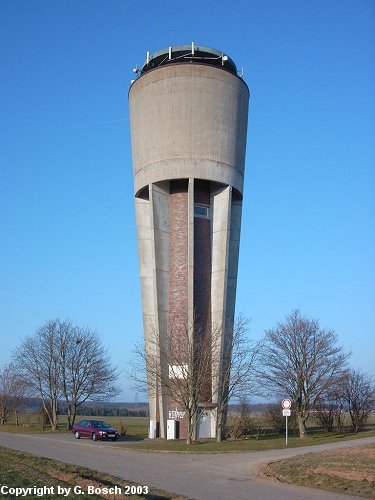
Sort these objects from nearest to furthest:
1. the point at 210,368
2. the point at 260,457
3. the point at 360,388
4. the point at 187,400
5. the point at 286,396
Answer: the point at 260,457 → the point at 187,400 → the point at 210,368 → the point at 286,396 → the point at 360,388

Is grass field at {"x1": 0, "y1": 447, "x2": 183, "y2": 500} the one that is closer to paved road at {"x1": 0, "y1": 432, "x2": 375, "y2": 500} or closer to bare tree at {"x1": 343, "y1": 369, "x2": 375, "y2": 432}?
paved road at {"x1": 0, "y1": 432, "x2": 375, "y2": 500}

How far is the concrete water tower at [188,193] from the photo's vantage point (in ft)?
121

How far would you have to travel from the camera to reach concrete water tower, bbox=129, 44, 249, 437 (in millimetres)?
36938

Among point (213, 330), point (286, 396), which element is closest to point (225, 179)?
point (213, 330)

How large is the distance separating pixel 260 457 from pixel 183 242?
1693 cm

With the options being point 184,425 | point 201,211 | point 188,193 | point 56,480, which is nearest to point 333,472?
point 56,480

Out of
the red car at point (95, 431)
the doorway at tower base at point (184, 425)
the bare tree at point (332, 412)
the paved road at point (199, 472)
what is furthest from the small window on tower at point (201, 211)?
the bare tree at point (332, 412)

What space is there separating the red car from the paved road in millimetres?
6995

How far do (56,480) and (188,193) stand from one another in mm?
24890

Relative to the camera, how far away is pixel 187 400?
3216 centimetres

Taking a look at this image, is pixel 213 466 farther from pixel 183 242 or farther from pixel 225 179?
pixel 225 179

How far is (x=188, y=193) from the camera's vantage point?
3694 cm

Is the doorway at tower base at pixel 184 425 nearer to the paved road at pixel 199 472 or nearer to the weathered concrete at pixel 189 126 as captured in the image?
the paved road at pixel 199 472

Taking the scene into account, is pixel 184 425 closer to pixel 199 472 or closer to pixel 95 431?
pixel 95 431
